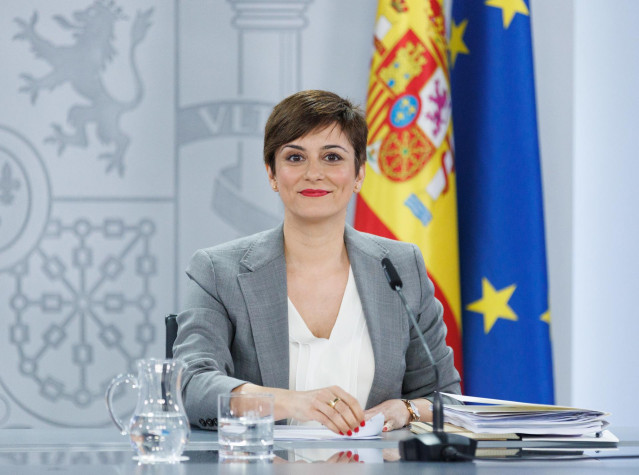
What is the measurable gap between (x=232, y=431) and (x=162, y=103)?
2324 millimetres

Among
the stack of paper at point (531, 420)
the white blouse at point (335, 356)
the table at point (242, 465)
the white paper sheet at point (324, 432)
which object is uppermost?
the white blouse at point (335, 356)

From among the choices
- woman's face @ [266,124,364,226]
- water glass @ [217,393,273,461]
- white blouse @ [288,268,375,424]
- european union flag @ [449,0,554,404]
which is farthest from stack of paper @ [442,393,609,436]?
european union flag @ [449,0,554,404]

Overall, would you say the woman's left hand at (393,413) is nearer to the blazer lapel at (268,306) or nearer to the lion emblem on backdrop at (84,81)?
the blazer lapel at (268,306)

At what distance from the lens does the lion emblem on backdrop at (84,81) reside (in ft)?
11.7

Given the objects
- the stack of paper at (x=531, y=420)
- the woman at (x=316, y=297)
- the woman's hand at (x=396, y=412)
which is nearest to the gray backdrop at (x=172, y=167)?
the woman at (x=316, y=297)

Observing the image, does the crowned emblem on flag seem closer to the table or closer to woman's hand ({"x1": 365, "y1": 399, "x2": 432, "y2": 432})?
woman's hand ({"x1": 365, "y1": 399, "x2": 432, "y2": 432})

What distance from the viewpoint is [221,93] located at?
3.59 meters

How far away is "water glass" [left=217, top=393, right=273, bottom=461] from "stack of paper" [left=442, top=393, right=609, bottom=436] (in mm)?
433

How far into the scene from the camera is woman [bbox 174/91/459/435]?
7.22 ft

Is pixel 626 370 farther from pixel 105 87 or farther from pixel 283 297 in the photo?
pixel 105 87

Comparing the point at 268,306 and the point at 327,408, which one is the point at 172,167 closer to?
the point at 268,306

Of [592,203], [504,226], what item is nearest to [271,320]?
[504,226]

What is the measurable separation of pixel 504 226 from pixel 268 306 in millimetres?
1345

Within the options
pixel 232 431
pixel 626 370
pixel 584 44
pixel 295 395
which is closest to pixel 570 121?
pixel 584 44
